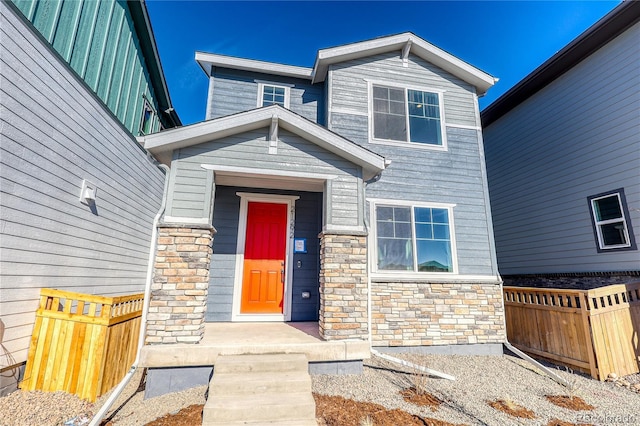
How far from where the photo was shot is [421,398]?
3527mm

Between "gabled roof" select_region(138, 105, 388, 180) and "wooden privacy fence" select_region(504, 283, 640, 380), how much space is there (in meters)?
3.77

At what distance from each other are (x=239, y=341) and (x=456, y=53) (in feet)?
24.3

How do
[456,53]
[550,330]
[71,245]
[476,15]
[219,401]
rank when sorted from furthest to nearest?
[476,15], [456,53], [550,330], [71,245], [219,401]

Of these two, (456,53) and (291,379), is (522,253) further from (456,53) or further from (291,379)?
(291,379)

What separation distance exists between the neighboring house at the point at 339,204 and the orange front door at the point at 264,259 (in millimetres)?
19

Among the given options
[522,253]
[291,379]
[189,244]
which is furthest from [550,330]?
[189,244]

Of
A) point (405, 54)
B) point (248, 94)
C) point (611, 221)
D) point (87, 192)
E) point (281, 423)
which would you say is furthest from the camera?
point (248, 94)

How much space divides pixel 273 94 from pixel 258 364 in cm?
582

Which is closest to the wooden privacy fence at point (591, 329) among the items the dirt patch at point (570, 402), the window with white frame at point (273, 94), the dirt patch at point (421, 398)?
the dirt patch at point (570, 402)

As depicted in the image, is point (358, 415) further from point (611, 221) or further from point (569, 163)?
point (569, 163)

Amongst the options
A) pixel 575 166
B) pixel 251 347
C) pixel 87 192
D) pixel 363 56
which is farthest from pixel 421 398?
pixel 575 166

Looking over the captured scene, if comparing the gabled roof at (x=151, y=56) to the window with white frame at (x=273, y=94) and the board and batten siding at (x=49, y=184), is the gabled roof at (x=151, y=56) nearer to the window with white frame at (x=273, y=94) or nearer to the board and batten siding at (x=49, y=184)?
the board and batten siding at (x=49, y=184)

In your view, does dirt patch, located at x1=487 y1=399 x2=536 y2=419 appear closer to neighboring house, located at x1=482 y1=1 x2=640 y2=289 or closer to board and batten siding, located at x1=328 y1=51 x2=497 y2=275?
board and batten siding, located at x1=328 y1=51 x2=497 y2=275

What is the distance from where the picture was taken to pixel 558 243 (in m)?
7.20
